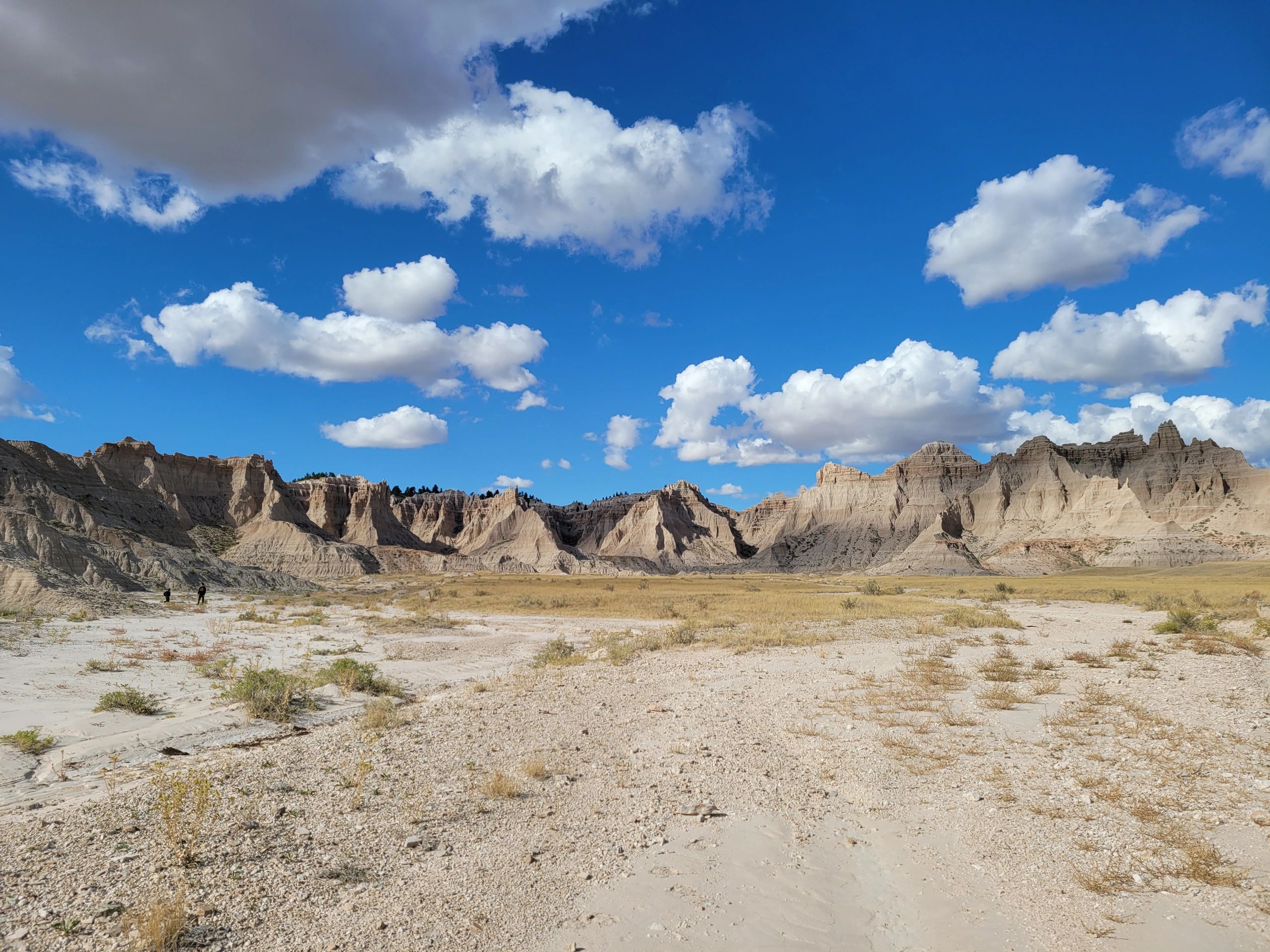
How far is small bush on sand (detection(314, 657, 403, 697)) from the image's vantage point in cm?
1475

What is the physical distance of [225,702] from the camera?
13.0m

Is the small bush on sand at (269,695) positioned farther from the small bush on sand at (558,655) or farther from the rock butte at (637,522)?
the rock butte at (637,522)

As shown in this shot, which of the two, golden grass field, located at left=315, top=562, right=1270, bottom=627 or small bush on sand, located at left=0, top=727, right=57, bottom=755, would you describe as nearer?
small bush on sand, located at left=0, top=727, right=57, bottom=755

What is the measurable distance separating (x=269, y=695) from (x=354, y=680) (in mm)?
2713

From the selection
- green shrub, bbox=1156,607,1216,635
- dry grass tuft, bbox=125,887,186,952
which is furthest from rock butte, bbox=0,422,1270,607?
green shrub, bbox=1156,607,1216,635

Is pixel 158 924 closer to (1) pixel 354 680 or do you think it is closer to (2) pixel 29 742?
(2) pixel 29 742

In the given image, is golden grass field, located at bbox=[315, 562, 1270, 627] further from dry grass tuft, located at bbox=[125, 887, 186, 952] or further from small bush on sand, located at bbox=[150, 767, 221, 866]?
dry grass tuft, located at bbox=[125, 887, 186, 952]

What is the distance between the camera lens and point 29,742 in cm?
949

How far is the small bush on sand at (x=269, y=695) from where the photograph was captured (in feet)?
39.2

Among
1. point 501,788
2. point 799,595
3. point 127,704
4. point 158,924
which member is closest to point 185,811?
point 158,924

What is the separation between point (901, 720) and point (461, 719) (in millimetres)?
7762

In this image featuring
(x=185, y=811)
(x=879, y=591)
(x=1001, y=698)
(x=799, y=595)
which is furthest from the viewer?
(x=879, y=591)

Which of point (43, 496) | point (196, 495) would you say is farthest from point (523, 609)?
point (196, 495)

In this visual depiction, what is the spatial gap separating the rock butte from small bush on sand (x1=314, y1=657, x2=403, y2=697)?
26.6 metres
